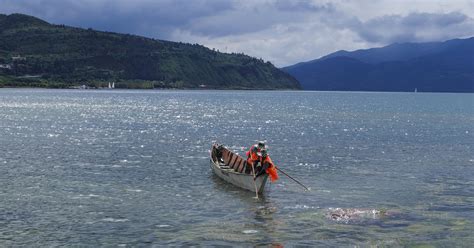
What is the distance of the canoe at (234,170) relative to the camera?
138ft

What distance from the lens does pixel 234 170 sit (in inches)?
1916

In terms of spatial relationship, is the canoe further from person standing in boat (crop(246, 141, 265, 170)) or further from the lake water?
person standing in boat (crop(246, 141, 265, 170))

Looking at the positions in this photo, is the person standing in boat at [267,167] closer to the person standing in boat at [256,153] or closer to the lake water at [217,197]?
the person standing in boat at [256,153]

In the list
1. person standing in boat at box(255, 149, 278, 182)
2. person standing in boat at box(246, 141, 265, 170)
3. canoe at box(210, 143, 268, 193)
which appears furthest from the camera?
canoe at box(210, 143, 268, 193)

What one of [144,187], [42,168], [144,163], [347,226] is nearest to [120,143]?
[144,163]

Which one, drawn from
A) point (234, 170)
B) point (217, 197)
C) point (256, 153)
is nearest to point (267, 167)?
point (256, 153)

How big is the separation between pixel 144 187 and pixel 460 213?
23.9m

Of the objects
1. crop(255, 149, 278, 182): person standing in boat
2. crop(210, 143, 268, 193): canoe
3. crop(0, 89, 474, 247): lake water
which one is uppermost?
crop(255, 149, 278, 182): person standing in boat

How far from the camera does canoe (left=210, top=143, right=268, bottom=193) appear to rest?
138 feet

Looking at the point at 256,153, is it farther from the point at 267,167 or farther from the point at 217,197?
the point at 217,197

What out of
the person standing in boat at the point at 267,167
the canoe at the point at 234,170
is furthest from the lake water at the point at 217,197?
the person standing in boat at the point at 267,167

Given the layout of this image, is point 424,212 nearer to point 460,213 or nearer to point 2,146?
point 460,213

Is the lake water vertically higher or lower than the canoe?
lower

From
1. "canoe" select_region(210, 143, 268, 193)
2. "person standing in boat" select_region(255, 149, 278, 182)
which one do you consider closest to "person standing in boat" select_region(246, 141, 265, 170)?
"person standing in boat" select_region(255, 149, 278, 182)
